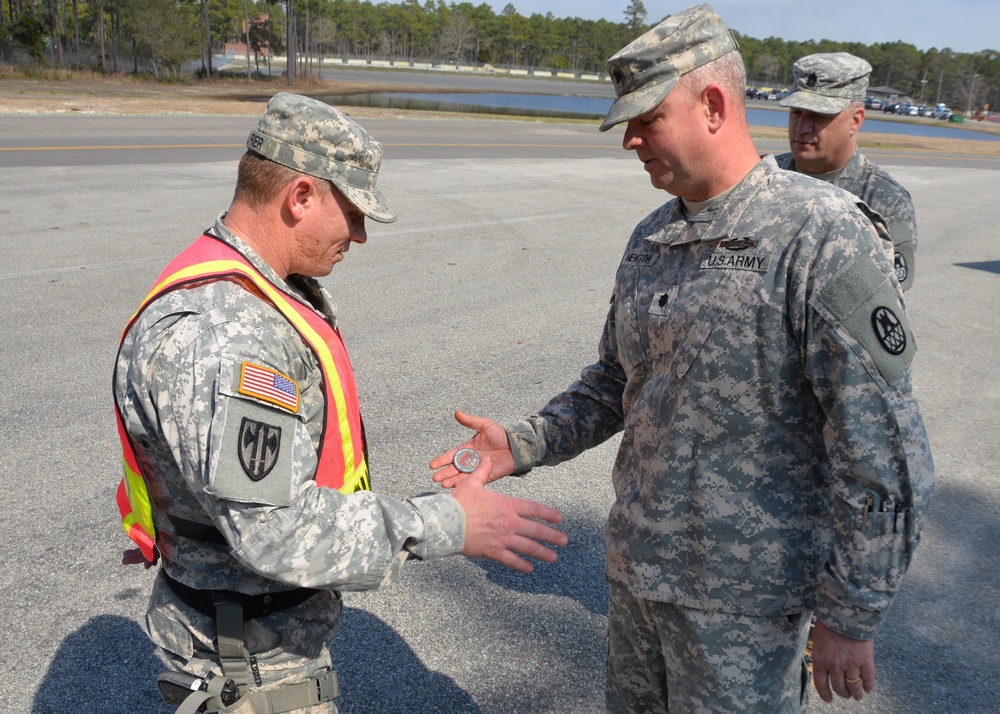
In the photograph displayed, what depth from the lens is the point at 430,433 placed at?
5.41m

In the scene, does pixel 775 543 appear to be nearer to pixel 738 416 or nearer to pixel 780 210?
pixel 738 416

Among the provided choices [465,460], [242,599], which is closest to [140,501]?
[242,599]

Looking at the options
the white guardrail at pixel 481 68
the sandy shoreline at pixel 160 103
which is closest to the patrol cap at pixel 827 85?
the sandy shoreline at pixel 160 103

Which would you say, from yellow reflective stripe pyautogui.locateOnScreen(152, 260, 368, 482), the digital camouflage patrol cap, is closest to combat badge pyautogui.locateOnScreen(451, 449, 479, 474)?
yellow reflective stripe pyautogui.locateOnScreen(152, 260, 368, 482)

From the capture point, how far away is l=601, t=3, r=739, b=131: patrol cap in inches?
87.0

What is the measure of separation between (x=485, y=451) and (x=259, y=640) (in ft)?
3.02

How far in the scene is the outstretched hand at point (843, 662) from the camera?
2.06 meters

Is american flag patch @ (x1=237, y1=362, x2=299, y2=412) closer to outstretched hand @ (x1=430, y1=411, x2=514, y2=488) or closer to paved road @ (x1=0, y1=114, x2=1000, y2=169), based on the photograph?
outstretched hand @ (x1=430, y1=411, x2=514, y2=488)

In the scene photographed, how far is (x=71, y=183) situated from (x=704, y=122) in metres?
13.1

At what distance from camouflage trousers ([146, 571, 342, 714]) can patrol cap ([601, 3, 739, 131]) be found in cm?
148

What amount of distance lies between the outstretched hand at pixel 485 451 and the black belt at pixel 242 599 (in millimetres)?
652

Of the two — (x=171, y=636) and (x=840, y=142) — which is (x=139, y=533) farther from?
(x=840, y=142)

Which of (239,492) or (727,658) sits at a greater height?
(239,492)

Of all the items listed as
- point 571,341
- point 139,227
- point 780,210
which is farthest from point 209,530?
point 139,227
